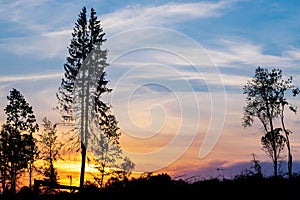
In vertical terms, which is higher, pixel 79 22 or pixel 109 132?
pixel 79 22

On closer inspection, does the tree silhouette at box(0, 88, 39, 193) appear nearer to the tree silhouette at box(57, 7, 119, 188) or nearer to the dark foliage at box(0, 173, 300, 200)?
the tree silhouette at box(57, 7, 119, 188)

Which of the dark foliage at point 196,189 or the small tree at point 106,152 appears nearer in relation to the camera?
the dark foliage at point 196,189

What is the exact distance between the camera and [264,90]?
5084cm

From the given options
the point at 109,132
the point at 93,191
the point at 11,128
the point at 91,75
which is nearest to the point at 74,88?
the point at 91,75

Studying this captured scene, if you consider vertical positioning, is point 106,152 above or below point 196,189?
above

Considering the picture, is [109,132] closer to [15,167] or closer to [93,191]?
[15,167]

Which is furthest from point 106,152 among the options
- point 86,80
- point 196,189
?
point 196,189

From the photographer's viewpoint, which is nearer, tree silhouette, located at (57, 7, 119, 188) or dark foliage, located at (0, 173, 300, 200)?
dark foliage, located at (0, 173, 300, 200)

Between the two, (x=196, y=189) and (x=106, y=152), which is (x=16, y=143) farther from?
(x=196, y=189)

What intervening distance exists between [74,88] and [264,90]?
67.8ft

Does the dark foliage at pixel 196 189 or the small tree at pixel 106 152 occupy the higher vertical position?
the small tree at pixel 106 152

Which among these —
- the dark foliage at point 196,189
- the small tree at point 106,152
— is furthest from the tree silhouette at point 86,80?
the dark foliage at point 196,189

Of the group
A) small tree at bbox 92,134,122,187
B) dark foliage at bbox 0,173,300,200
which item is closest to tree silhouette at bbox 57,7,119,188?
small tree at bbox 92,134,122,187

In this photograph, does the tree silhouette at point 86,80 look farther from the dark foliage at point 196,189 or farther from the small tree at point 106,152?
the dark foliage at point 196,189
